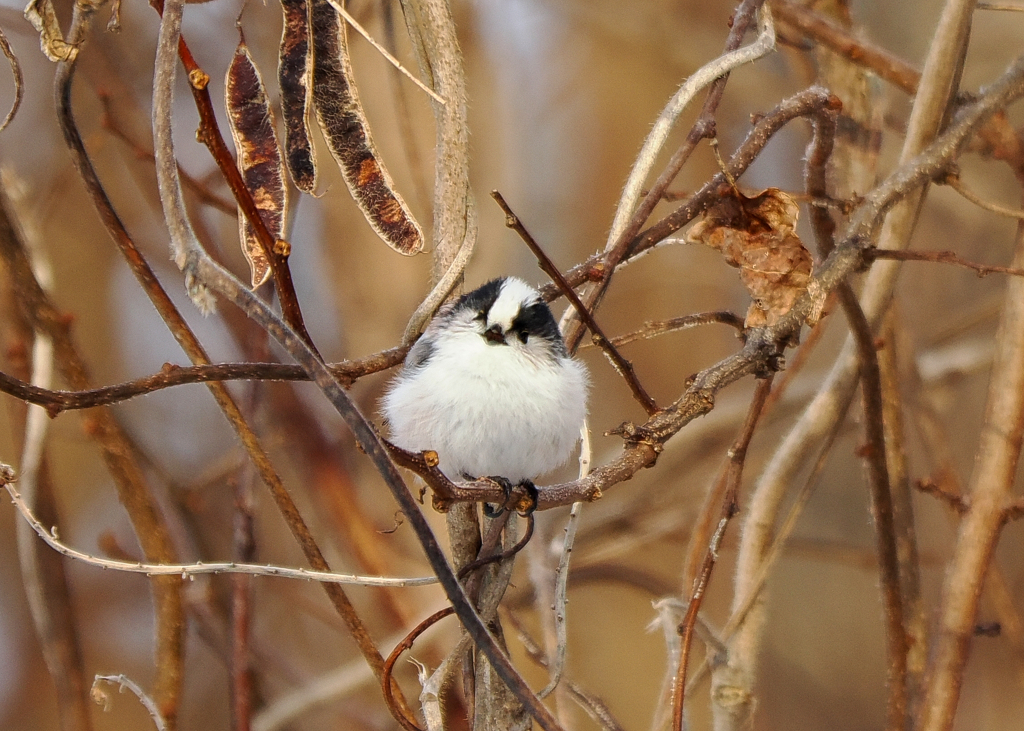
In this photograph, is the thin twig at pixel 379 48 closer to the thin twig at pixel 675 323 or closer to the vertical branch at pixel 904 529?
the thin twig at pixel 675 323

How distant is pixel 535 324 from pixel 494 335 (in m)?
0.10

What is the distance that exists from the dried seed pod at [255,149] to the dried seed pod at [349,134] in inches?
3.4

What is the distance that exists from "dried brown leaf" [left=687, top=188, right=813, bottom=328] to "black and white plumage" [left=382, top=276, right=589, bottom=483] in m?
0.36

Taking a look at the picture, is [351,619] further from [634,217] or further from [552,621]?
[634,217]


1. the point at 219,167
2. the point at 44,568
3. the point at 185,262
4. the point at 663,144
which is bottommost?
the point at 44,568

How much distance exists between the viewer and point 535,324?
160 cm

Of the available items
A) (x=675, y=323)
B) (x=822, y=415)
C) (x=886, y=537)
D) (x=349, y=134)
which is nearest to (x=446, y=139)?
(x=349, y=134)

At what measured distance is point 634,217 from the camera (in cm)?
129

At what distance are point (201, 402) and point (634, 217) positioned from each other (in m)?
2.19

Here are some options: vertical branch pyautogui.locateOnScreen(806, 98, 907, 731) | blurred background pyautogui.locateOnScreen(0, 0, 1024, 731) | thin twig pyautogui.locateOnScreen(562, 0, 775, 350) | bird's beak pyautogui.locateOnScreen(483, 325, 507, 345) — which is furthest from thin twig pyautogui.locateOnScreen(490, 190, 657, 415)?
blurred background pyautogui.locateOnScreen(0, 0, 1024, 731)

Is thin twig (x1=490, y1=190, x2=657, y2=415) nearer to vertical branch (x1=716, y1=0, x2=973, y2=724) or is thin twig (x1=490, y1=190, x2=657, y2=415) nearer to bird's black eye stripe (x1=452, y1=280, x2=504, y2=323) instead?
bird's black eye stripe (x1=452, y1=280, x2=504, y2=323)

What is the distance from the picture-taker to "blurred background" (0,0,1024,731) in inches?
101

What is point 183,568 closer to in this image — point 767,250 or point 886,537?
point 767,250

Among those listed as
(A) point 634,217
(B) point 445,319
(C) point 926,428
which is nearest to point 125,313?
(B) point 445,319
